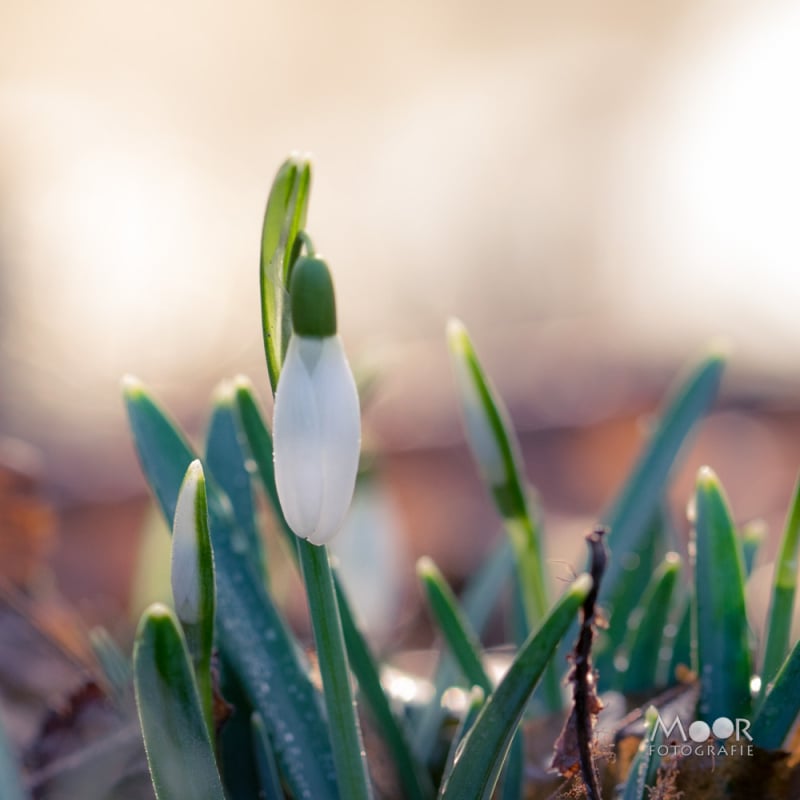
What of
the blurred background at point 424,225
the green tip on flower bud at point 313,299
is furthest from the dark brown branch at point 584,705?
the blurred background at point 424,225

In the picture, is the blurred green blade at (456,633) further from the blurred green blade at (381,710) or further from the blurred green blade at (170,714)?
the blurred green blade at (170,714)

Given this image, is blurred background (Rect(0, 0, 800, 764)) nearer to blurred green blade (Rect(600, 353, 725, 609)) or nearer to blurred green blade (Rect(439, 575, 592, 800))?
blurred green blade (Rect(600, 353, 725, 609))

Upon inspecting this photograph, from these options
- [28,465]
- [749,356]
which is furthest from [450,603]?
[749,356]

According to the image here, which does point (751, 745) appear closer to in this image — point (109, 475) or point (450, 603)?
point (450, 603)

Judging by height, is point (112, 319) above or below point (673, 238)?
below

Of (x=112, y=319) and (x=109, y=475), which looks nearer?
(x=109, y=475)

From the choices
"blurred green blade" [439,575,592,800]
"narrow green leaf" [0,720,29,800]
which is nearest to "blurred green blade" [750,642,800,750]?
"blurred green blade" [439,575,592,800]
